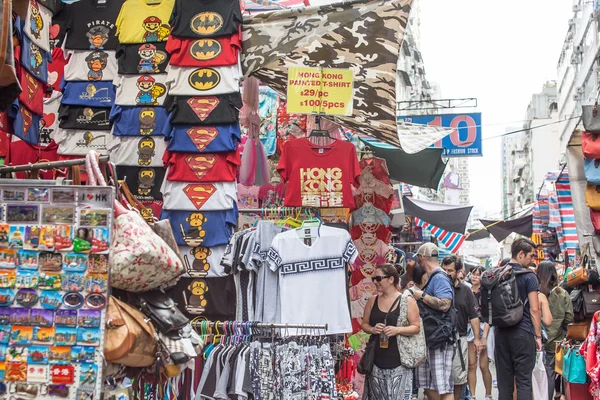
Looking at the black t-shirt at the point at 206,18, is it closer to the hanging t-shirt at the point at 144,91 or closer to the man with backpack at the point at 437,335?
the hanging t-shirt at the point at 144,91

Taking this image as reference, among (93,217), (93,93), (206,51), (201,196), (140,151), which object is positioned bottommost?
(93,217)

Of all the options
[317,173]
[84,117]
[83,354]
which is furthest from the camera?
[84,117]

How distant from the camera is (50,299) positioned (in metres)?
3.40

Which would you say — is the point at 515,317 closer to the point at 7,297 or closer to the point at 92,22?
the point at 92,22

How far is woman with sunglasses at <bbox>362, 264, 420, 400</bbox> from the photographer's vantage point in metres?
7.00

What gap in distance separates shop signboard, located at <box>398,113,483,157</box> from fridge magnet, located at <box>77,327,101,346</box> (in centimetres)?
1205

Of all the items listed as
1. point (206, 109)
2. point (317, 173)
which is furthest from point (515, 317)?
point (206, 109)

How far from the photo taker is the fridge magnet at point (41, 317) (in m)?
3.40

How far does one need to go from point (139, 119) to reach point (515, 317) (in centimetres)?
447

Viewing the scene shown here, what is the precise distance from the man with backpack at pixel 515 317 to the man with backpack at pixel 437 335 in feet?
1.36

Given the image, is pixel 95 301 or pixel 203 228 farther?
pixel 203 228

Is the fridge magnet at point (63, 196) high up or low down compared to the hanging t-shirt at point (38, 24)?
down

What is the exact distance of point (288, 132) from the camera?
32.2ft

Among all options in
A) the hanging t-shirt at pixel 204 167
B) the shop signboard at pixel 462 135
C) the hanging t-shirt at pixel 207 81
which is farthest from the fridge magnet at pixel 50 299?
the shop signboard at pixel 462 135
